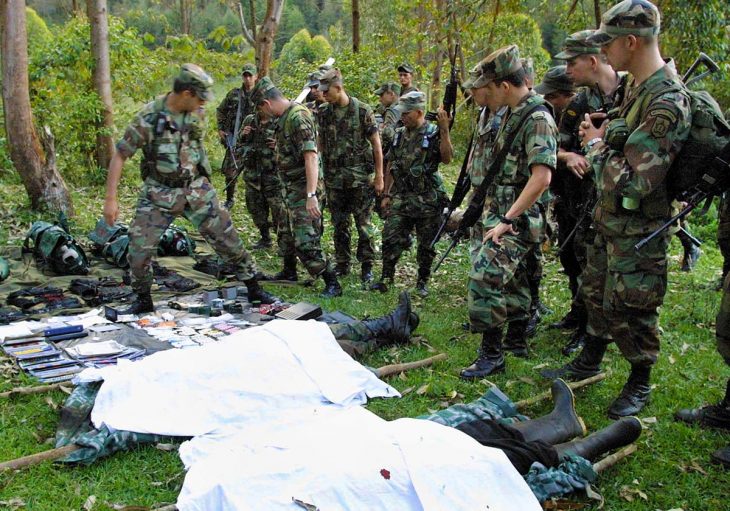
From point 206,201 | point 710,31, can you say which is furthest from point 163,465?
point 710,31

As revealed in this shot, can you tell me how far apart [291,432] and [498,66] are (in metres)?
2.73

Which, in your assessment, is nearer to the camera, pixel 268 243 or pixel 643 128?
pixel 643 128

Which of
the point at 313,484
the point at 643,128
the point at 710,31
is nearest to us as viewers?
the point at 313,484

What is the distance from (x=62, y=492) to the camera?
317 cm

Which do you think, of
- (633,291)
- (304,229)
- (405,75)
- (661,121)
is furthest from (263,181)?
(661,121)

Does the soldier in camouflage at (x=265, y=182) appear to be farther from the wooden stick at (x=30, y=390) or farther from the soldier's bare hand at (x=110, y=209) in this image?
the wooden stick at (x=30, y=390)

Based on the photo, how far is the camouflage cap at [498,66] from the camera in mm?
4309

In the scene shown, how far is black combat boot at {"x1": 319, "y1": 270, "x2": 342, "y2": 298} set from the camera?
22.2 ft

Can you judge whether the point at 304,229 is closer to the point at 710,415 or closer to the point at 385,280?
the point at 385,280

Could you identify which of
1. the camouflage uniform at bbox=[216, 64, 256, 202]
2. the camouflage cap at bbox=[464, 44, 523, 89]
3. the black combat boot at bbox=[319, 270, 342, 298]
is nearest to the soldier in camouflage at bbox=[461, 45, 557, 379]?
the camouflage cap at bbox=[464, 44, 523, 89]

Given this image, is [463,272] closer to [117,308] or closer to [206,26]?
[117,308]

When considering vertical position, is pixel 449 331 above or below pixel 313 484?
below

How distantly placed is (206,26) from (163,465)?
115ft

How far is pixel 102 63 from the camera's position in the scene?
37.3 ft
